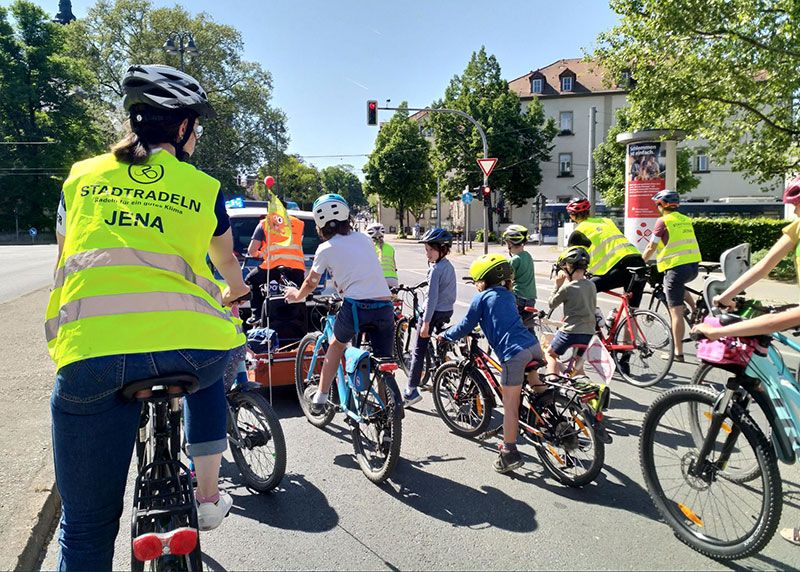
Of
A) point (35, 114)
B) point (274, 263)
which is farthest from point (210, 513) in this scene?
point (35, 114)

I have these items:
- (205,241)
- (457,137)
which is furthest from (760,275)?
(457,137)

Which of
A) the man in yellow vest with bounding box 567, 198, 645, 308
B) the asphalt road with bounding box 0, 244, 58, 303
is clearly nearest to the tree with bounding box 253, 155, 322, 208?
the asphalt road with bounding box 0, 244, 58, 303

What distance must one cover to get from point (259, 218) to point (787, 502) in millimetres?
7268

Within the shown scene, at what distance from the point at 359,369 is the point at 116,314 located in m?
2.42

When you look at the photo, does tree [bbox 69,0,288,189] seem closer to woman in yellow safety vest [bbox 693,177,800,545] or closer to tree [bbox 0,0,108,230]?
tree [bbox 0,0,108,230]

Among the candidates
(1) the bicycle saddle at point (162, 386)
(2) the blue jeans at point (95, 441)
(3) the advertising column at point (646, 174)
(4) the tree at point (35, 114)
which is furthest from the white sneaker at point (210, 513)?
(4) the tree at point (35, 114)

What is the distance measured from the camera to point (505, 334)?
403 centimetres

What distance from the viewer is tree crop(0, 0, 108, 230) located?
1861 inches

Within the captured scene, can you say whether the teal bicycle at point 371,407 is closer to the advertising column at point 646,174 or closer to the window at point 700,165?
the advertising column at point 646,174

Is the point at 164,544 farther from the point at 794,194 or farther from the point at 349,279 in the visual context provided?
the point at 794,194

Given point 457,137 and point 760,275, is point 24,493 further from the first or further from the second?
point 457,137

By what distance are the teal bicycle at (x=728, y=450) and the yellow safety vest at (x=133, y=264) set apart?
2.44 metres

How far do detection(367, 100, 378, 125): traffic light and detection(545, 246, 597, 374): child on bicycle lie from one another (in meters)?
18.7

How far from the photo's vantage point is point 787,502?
138 inches
